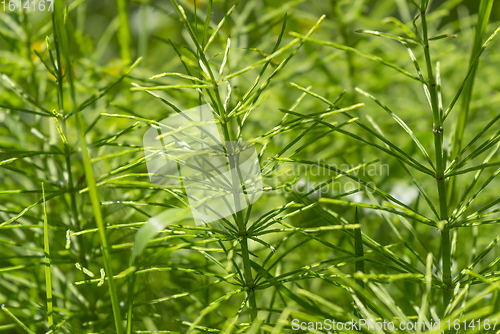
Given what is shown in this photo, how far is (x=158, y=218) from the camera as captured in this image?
1.45ft

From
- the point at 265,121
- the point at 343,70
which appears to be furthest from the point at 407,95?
the point at 265,121

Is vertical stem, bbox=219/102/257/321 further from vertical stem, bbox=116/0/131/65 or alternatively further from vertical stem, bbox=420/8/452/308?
vertical stem, bbox=116/0/131/65

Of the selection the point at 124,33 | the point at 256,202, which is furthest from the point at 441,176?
the point at 124,33

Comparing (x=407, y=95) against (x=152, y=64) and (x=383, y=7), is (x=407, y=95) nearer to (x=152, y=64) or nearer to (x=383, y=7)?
(x=383, y=7)

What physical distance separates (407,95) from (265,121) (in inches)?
30.8

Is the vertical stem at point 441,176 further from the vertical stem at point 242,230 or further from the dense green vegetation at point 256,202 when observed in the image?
the vertical stem at point 242,230

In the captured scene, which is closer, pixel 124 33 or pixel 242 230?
pixel 242 230

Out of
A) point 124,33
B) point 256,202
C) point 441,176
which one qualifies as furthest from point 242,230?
point 124,33

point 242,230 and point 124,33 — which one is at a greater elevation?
point 124,33

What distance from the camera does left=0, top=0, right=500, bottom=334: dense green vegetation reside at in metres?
0.51

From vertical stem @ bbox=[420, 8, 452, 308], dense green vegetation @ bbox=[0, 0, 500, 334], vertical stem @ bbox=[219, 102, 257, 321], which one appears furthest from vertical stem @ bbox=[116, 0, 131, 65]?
vertical stem @ bbox=[420, 8, 452, 308]

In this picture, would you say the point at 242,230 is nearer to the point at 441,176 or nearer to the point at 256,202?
the point at 441,176

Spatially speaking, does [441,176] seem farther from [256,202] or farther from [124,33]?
[124,33]

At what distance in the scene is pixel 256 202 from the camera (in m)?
1.04
